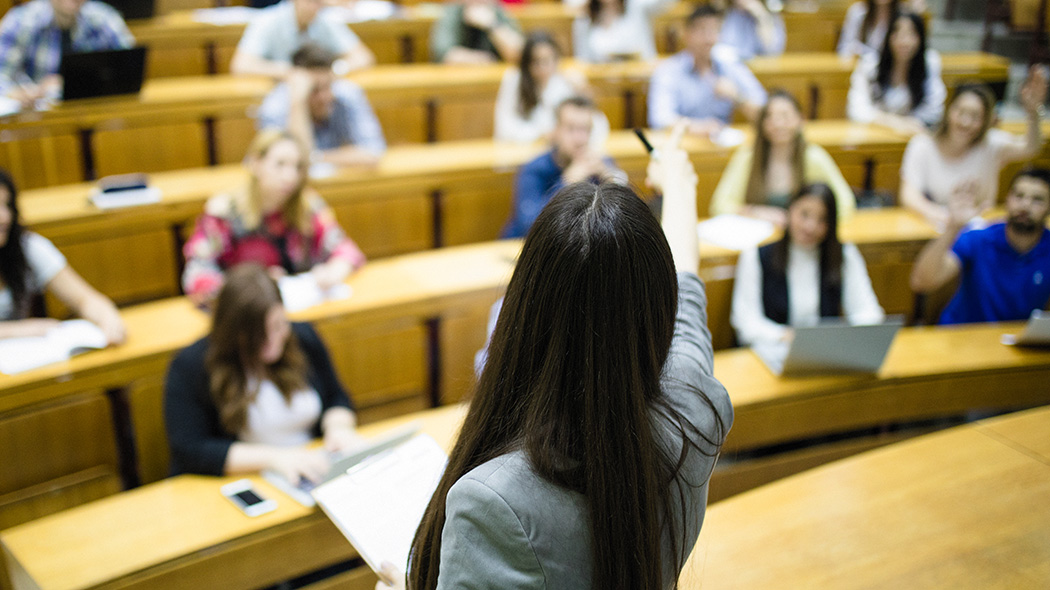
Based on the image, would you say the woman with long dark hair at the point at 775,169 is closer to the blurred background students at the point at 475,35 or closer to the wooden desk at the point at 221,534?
the blurred background students at the point at 475,35

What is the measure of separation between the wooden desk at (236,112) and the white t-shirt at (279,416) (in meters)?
1.53

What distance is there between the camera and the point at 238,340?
63.6 inches

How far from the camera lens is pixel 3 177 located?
6.02 ft

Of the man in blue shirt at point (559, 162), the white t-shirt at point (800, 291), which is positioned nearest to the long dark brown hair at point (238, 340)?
the man in blue shirt at point (559, 162)

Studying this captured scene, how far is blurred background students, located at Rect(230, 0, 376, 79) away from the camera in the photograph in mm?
3252

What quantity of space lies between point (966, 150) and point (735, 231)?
0.96m

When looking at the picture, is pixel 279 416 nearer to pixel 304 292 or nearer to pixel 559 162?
pixel 304 292

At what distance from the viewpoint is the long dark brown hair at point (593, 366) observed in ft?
2.05

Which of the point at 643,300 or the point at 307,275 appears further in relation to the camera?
the point at 307,275

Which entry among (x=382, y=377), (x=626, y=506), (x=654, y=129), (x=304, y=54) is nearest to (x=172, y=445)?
(x=382, y=377)

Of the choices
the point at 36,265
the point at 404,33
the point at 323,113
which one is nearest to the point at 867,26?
the point at 404,33

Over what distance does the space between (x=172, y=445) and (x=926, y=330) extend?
1.71 m

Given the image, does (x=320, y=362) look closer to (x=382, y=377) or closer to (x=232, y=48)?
(x=382, y=377)

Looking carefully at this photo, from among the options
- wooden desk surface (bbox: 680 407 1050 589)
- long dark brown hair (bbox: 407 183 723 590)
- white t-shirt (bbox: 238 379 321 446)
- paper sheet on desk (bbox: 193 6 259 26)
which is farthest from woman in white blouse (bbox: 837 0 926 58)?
long dark brown hair (bbox: 407 183 723 590)
